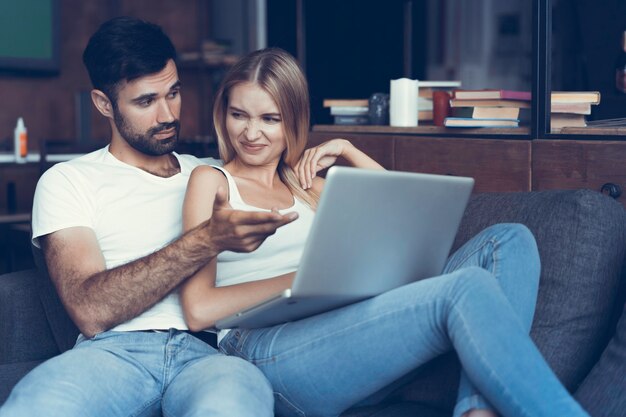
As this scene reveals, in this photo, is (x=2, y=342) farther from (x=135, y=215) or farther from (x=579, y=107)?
(x=579, y=107)

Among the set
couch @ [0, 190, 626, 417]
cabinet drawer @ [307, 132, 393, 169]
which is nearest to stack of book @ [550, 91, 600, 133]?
couch @ [0, 190, 626, 417]

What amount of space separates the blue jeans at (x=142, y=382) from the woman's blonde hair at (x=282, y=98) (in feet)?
1.71

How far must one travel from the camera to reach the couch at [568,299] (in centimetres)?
174

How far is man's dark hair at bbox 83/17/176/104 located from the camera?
2104 millimetres

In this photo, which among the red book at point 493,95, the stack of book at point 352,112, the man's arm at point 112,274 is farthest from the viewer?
the stack of book at point 352,112

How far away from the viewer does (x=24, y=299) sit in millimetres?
2113

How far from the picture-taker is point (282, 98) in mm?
2061

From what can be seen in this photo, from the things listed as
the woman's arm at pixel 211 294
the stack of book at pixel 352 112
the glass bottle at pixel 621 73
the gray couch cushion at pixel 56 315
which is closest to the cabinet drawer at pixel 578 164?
the glass bottle at pixel 621 73

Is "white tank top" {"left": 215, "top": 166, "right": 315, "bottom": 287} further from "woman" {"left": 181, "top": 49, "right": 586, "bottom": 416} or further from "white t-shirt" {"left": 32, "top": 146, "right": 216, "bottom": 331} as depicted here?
"white t-shirt" {"left": 32, "top": 146, "right": 216, "bottom": 331}

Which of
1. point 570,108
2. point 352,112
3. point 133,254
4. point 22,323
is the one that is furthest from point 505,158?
point 22,323

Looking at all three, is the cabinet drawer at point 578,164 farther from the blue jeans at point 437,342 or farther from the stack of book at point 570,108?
the blue jeans at point 437,342

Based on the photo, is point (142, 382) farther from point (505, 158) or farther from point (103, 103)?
point (505, 158)

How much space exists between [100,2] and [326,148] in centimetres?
430

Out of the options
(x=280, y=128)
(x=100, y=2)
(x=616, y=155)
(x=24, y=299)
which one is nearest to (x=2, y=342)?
(x=24, y=299)
